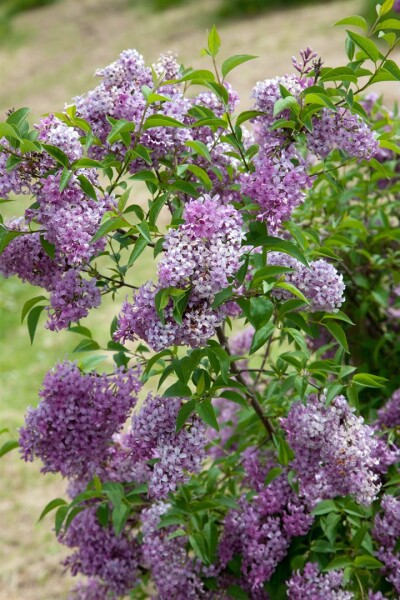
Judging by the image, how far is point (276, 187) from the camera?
149 cm

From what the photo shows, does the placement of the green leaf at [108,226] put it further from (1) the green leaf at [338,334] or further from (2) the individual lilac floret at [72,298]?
(1) the green leaf at [338,334]

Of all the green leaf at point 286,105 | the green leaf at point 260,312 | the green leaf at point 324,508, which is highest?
the green leaf at point 286,105

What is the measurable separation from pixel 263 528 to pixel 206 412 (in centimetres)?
40

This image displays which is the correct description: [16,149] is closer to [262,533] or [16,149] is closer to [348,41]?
[348,41]

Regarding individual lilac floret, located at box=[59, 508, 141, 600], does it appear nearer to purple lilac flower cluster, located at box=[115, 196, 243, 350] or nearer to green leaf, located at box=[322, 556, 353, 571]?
green leaf, located at box=[322, 556, 353, 571]

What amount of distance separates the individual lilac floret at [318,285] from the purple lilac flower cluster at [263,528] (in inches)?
18.8

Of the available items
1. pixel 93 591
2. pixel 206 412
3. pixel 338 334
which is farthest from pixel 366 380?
pixel 93 591

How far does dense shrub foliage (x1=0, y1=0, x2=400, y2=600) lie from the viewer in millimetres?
1461

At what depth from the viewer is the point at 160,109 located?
5.32ft

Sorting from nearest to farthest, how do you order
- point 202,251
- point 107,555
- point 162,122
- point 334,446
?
point 202,251
point 162,122
point 334,446
point 107,555

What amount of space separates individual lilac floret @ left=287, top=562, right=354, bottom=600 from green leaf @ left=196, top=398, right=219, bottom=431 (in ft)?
1.46

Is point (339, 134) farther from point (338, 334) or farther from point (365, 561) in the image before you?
point (365, 561)

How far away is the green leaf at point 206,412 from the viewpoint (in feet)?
4.95

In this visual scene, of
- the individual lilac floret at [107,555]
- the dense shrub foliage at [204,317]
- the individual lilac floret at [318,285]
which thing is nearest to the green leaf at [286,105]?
the dense shrub foliage at [204,317]
